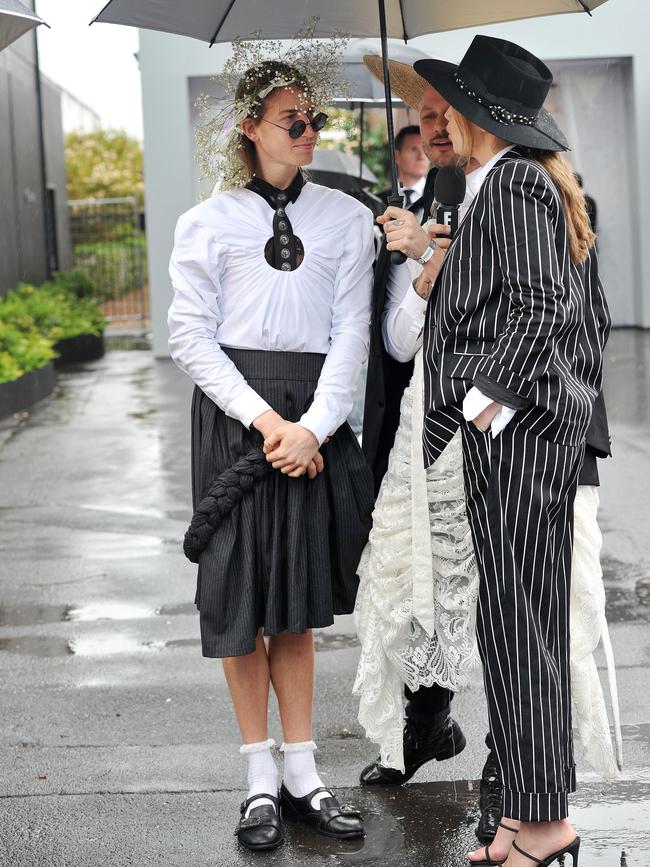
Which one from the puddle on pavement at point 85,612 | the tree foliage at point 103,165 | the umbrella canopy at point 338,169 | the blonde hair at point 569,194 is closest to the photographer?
the blonde hair at point 569,194

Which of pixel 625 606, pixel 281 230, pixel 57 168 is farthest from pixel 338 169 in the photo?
pixel 57 168

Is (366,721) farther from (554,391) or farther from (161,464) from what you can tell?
(161,464)

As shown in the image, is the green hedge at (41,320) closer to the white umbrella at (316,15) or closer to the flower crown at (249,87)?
the white umbrella at (316,15)

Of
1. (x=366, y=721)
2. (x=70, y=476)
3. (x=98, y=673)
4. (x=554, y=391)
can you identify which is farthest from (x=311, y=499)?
(x=70, y=476)

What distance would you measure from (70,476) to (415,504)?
19.4 feet

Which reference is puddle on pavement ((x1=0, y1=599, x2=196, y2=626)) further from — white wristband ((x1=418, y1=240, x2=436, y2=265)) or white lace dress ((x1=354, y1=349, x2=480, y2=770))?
white wristband ((x1=418, y1=240, x2=436, y2=265))

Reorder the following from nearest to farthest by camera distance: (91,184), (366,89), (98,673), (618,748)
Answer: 1. (618,748)
2. (98,673)
3. (366,89)
4. (91,184)

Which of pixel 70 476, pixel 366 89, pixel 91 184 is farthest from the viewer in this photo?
pixel 91 184

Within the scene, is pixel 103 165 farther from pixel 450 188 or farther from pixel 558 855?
pixel 558 855

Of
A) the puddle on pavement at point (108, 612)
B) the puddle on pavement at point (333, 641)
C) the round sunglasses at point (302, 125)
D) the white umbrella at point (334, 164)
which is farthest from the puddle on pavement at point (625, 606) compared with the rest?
the white umbrella at point (334, 164)

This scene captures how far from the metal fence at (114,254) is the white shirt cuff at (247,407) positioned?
2122cm

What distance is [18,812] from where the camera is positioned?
3.70 m

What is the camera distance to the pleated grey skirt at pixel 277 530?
3.51 metres

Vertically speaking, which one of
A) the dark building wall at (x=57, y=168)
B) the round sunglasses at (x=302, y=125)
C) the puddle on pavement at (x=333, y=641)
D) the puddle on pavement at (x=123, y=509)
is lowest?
the puddle on pavement at (x=333, y=641)
